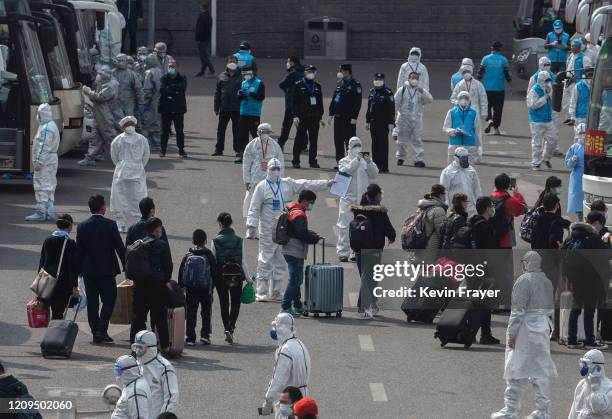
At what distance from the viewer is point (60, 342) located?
17062mm

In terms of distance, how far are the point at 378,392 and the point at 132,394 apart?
158 inches

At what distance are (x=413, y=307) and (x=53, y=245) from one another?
438 centimetres

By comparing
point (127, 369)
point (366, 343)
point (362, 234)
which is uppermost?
point (362, 234)

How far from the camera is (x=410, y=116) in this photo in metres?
29.8

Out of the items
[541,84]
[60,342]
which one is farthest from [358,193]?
[541,84]

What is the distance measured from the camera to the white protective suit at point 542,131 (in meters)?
29.5

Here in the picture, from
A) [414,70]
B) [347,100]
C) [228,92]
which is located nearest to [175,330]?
[347,100]

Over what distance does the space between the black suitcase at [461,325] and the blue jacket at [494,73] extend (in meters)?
15.4

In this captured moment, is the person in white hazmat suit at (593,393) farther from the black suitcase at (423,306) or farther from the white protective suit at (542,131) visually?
the white protective suit at (542,131)

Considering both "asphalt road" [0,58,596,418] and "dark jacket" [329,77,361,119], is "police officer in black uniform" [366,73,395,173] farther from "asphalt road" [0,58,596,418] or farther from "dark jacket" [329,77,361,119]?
"asphalt road" [0,58,596,418]

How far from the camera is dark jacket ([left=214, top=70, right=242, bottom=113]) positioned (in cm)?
2961

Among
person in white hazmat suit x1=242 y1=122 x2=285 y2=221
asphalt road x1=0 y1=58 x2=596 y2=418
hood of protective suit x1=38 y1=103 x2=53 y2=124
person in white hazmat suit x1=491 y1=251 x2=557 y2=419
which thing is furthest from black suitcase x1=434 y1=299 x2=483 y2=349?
hood of protective suit x1=38 y1=103 x2=53 y2=124

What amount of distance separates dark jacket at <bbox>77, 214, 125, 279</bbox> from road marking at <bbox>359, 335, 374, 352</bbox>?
280 cm

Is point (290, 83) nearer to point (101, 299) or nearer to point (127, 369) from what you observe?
point (101, 299)
